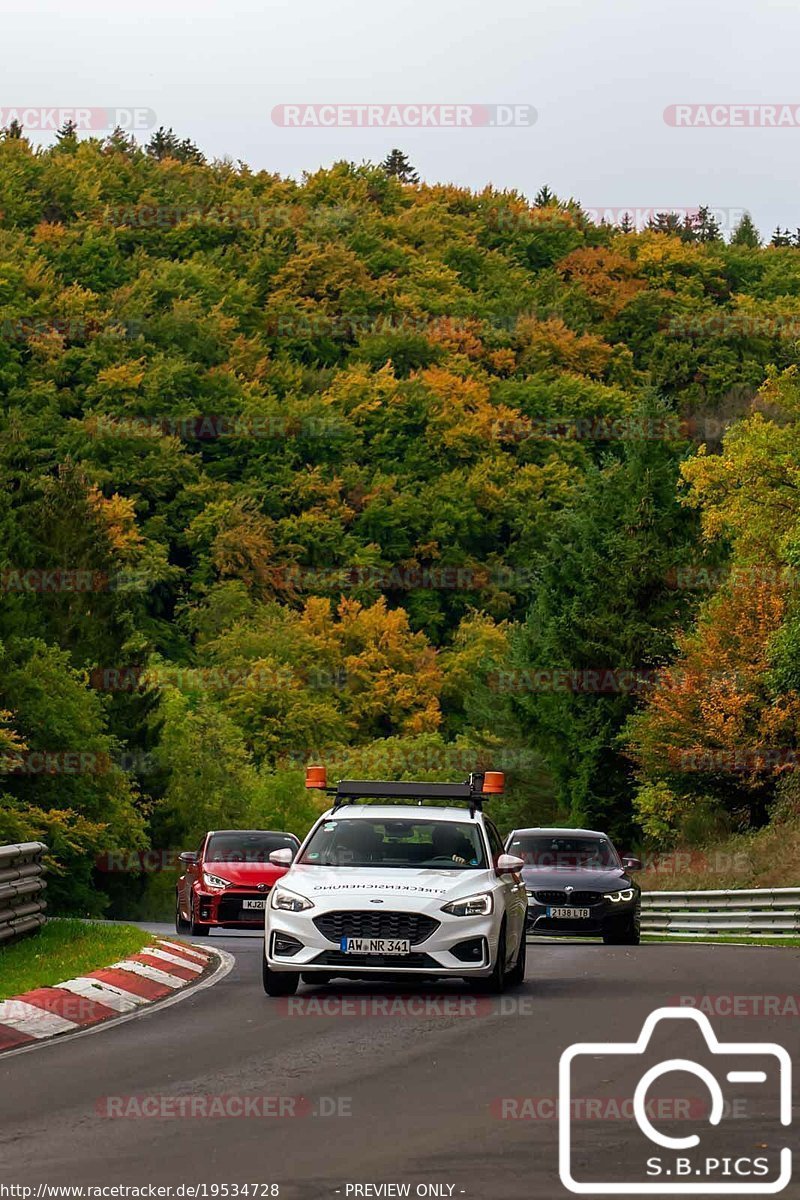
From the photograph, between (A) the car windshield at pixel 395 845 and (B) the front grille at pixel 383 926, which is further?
(A) the car windshield at pixel 395 845

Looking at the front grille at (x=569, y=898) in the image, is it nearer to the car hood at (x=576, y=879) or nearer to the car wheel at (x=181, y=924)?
the car hood at (x=576, y=879)

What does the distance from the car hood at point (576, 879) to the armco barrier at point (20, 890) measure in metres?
7.97

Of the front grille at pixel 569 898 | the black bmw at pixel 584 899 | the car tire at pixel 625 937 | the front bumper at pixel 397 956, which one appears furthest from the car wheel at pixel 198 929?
the front bumper at pixel 397 956

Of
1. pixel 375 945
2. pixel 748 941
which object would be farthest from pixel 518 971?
pixel 748 941

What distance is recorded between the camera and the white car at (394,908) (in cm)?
1634

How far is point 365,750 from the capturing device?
324 feet

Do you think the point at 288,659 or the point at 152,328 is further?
the point at 152,328

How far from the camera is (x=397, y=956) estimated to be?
16312 millimetres

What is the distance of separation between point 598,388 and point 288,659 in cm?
2122

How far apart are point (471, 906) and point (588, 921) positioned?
11.0 meters

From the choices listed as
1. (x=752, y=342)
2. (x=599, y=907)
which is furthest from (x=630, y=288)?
(x=599, y=907)

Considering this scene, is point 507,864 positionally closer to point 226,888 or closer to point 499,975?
point 499,975

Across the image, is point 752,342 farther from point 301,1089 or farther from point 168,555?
point 301,1089

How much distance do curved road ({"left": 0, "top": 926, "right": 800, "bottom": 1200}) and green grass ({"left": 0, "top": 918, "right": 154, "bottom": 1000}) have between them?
1128mm
